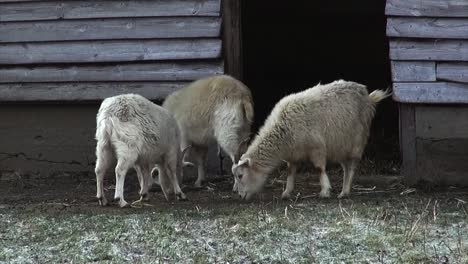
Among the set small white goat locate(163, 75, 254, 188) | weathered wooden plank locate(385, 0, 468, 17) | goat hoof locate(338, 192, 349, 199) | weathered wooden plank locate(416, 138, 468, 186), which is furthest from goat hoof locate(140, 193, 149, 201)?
weathered wooden plank locate(385, 0, 468, 17)

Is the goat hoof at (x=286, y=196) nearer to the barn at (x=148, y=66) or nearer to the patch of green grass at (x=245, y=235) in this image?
the patch of green grass at (x=245, y=235)

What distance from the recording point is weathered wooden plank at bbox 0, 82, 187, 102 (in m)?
11.9

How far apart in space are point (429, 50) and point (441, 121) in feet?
2.74

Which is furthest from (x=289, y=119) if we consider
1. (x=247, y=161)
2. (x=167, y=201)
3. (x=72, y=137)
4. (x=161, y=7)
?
(x=72, y=137)

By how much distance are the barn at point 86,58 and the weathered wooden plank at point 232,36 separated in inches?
0.6

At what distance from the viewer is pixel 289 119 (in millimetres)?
10375

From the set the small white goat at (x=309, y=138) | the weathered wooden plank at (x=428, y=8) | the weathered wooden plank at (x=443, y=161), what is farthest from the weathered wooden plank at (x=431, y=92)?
the weathered wooden plank at (x=428, y=8)

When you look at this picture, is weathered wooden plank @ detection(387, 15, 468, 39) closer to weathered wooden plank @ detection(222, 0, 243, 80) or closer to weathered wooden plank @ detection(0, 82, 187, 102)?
weathered wooden plank @ detection(222, 0, 243, 80)

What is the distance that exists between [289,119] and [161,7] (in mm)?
2511

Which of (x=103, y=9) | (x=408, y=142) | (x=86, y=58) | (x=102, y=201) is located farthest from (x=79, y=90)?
(x=408, y=142)

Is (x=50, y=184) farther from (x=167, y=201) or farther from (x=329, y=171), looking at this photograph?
(x=329, y=171)

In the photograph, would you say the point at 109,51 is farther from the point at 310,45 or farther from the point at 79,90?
the point at 310,45

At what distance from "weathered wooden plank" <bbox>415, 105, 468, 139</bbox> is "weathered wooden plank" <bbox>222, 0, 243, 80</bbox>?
8.02 ft

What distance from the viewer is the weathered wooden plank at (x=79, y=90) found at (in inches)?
469
